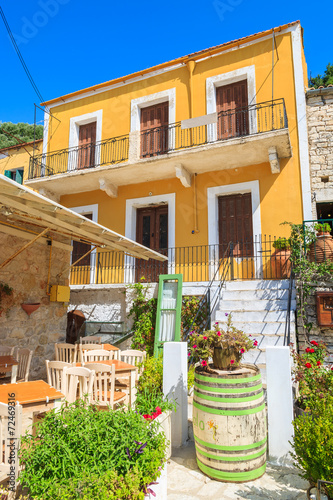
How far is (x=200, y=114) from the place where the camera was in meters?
10.2

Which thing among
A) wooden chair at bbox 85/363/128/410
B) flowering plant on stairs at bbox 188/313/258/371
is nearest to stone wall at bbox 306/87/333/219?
flowering plant on stairs at bbox 188/313/258/371

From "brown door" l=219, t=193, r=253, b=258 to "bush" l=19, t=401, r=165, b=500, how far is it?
7.39 meters

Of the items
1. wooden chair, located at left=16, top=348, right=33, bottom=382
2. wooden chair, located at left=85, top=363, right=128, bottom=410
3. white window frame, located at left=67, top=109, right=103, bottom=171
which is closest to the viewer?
wooden chair, located at left=85, top=363, right=128, bottom=410

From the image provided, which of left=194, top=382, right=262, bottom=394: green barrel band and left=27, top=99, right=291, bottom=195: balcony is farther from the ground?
left=27, top=99, right=291, bottom=195: balcony

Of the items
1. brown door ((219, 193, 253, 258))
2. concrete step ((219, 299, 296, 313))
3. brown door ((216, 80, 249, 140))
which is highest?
brown door ((216, 80, 249, 140))

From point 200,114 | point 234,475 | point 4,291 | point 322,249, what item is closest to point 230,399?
point 234,475

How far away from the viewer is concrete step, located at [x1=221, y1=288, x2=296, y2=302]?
263 inches

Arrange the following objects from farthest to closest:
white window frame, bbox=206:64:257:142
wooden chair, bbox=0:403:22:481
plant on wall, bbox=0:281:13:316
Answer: white window frame, bbox=206:64:257:142 < plant on wall, bbox=0:281:13:316 < wooden chair, bbox=0:403:22:481

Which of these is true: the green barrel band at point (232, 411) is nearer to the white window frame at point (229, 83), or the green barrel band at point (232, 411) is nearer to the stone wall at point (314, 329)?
the stone wall at point (314, 329)

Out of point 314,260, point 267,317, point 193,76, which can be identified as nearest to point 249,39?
point 193,76

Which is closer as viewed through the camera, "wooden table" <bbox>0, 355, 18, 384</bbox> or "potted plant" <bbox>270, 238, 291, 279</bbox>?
"wooden table" <bbox>0, 355, 18, 384</bbox>

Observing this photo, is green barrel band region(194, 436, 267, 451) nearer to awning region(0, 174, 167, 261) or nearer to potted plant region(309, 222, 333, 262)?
awning region(0, 174, 167, 261)

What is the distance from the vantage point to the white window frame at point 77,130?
38.3 ft

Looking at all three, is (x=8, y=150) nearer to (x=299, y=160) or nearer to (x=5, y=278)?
(x=5, y=278)
